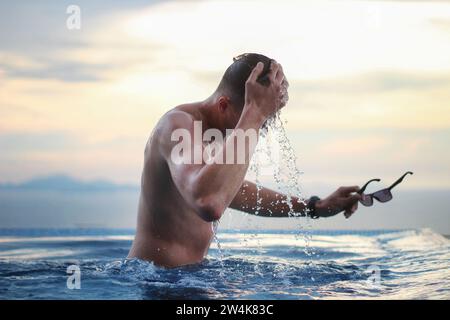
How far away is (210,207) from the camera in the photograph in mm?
Result: 2236

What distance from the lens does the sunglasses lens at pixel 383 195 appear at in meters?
3.02

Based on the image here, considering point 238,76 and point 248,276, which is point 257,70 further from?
point 248,276

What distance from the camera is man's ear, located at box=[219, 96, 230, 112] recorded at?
9.10 feet

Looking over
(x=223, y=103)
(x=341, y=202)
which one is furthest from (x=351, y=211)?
(x=223, y=103)

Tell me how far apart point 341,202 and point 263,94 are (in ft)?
3.32

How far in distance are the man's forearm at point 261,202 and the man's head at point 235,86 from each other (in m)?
0.84

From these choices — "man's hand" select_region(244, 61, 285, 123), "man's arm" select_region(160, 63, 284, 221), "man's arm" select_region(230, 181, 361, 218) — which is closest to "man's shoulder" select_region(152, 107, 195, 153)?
"man's arm" select_region(160, 63, 284, 221)

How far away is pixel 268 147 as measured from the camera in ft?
9.59

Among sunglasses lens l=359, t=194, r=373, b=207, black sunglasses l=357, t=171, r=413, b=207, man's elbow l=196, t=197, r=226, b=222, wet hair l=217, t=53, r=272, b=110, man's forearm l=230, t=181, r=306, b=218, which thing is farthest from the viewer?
man's forearm l=230, t=181, r=306, b=218

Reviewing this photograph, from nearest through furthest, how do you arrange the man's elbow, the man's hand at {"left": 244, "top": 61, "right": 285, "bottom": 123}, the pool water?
the man's elbow
the man's hand at {"left": 244, "top": 61, "right": 285, "bottom": 123}
the pool water

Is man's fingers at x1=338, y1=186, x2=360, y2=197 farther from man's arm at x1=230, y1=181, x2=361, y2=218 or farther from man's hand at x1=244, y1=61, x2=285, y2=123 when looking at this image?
man's hand at x1=244, y1=61, x2=285, y2=123

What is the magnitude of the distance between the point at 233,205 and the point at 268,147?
0.72 m

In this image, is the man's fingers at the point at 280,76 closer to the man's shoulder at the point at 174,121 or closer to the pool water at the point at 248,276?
the man's shoulder at the point at 174,121
